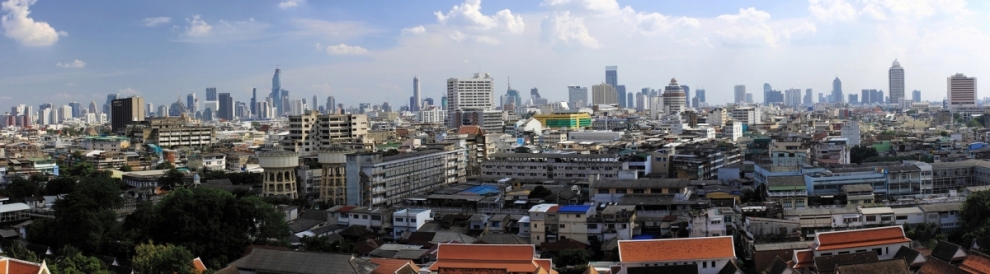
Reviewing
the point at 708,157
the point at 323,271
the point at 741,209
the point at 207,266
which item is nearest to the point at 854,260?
the point at 741,209

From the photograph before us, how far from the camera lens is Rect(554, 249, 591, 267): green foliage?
47.9ft

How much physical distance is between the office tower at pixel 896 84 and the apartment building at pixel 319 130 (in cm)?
7947

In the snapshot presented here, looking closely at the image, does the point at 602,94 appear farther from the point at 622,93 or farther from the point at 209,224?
the point at 209,224

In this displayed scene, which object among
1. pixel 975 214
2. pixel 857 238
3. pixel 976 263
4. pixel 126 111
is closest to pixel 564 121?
pixel 126 111

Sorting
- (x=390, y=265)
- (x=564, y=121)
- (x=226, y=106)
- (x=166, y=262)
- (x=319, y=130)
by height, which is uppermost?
(x=226, y=106)

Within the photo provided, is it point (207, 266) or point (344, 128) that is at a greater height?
point (344, 128)

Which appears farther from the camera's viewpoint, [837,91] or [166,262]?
[837,91]

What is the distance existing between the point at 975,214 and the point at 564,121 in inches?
1706

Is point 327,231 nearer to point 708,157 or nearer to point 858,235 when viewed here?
point 858,235

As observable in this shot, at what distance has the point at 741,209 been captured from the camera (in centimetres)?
1672

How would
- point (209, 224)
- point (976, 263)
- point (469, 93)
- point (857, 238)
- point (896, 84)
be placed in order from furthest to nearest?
point (896, 84) → point (469, 93) → point (209, 224) → point (857, 238) → point (976, 263)

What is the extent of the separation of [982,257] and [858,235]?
73.3 inches

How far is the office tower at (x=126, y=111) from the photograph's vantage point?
5703 centimetres

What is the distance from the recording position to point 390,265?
43.2 feet
